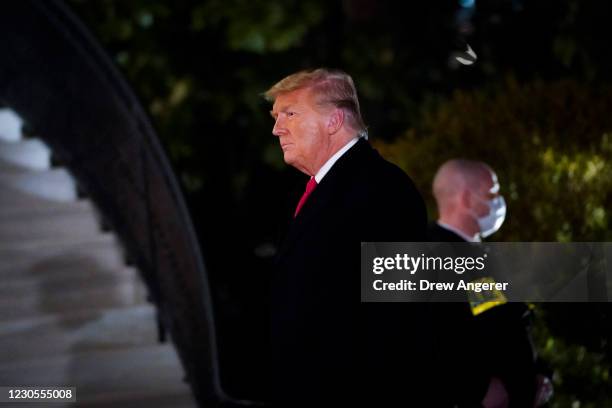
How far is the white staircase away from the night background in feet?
2.07

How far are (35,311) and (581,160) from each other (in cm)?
395

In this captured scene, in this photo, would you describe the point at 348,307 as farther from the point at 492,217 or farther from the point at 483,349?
the point at 492,217

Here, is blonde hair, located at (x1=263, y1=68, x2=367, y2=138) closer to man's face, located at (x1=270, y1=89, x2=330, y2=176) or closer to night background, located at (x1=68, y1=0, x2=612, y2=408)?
man's face, located at (x1=270, y1=89, x2=330, y2=176)

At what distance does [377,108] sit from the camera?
8109 millimetres

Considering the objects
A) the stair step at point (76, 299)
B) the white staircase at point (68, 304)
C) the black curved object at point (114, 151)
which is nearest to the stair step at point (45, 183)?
the white staircase at point (68, 304)

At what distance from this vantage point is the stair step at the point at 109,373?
5.38m

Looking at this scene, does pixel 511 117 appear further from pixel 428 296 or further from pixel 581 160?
pixel 428 296

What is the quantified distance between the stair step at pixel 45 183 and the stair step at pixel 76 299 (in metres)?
0.98

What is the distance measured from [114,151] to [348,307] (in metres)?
4.39

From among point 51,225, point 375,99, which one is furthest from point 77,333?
point 375,99

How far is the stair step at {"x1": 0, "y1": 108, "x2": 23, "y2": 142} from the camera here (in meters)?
7.11

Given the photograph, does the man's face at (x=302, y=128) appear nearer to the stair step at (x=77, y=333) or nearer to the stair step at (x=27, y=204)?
the stair step at (x=77, y=333)

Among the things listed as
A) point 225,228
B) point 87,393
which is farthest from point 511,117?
point 225,228

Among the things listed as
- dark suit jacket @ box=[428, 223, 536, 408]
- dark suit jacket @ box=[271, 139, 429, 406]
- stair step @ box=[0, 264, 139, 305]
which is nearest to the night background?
stair step @ box=[0, 264, 139, 305]
